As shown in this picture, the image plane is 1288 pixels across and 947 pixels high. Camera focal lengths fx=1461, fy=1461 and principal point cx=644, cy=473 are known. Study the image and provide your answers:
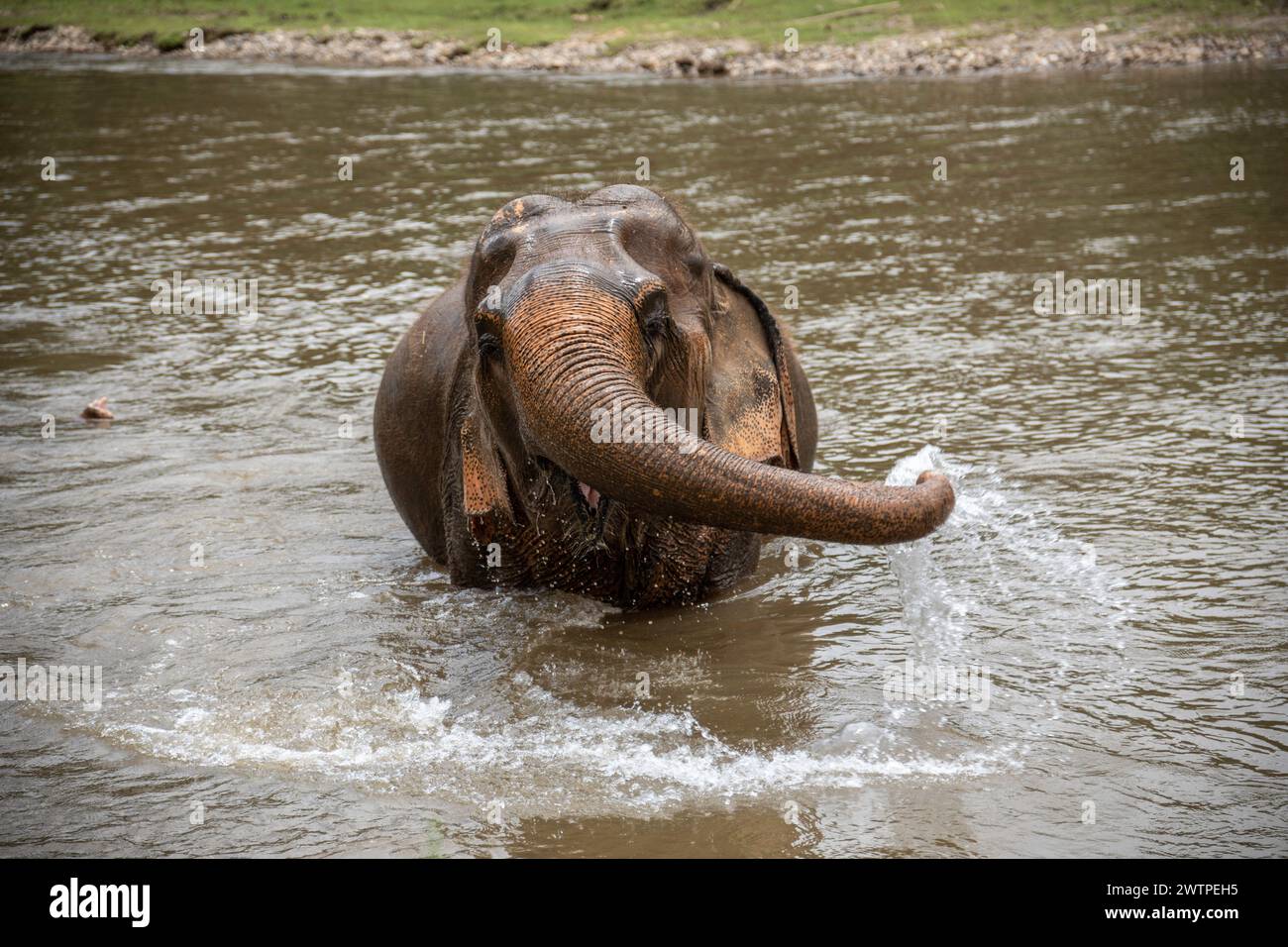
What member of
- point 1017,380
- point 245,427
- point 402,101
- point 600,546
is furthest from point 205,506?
point 402,101

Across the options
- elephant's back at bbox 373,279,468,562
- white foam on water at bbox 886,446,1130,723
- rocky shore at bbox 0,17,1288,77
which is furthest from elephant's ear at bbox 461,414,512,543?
rocky shore at bbox 0,17,1288,77

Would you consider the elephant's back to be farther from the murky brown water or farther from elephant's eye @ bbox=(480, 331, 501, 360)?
elephant's eye @ bbox=(480, 331, 501, 360)

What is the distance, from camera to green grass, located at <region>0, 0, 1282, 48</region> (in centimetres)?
3278

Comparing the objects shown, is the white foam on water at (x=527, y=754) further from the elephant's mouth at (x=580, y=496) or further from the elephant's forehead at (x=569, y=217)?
the elephant's forehead at (x=569, y=217)

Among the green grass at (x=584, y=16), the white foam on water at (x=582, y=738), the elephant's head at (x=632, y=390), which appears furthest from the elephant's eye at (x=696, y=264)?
the green grass at (x=584, y=16)

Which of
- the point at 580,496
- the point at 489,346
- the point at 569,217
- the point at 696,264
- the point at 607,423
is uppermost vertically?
the point at 569,217

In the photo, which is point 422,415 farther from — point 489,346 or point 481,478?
point 489,346

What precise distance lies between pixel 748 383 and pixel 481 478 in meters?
1.37

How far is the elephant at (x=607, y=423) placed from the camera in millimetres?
5094

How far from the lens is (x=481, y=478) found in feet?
21.4

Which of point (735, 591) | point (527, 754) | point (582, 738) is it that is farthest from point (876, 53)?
point (527, 754)

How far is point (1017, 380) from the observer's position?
10.6 m

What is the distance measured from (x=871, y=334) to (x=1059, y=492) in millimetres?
3613

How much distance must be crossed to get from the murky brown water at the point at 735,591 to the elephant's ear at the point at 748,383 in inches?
36.2
